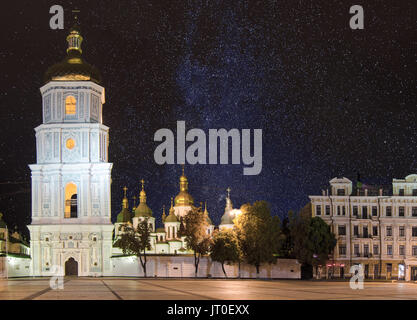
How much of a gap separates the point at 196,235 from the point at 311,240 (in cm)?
1085

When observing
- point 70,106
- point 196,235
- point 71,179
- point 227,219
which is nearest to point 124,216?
point 227,219

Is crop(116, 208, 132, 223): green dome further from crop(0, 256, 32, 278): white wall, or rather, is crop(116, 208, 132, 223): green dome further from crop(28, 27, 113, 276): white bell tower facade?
crop(0, 256, 32, 278): white wall

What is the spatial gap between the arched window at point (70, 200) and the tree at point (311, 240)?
20.5 m

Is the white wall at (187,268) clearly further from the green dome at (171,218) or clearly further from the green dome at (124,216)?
the green dome at (124,216)

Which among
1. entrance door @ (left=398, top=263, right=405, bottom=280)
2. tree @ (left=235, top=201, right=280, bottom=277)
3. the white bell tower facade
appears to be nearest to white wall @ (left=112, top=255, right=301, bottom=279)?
tree @ (left=235, top=201, right=280, bottom=277)

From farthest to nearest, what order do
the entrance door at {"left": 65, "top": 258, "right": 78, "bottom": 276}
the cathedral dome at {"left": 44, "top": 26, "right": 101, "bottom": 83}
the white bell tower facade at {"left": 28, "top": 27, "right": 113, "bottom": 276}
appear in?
the cathedral dome at {"left": 44, "top": 26, "right": 101, "bottom": 83} < the entrance door at {"left": 65, "top": 258, "right": 78, "bottom": 276} < the white bell tower facade at {"left": 28, "top": 27, "right": 113, "bottom": 276}

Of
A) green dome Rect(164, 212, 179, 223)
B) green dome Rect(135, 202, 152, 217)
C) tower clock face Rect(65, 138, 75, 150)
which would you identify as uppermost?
tower clock face Rect(65, 138, 75, 150)

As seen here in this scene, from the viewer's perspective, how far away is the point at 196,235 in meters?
71.3

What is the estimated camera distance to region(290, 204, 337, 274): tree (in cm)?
7325

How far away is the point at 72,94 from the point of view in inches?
2965

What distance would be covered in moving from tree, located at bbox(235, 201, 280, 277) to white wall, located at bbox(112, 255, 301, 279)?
1.48m

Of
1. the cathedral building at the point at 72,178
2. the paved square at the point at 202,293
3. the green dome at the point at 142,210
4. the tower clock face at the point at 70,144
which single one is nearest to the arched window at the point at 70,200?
the cathedral building at the point at 72,178

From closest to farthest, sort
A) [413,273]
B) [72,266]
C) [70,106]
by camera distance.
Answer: [72,266] → [70,106] → [413,273]

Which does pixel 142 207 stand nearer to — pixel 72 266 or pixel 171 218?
pixel 171 218
